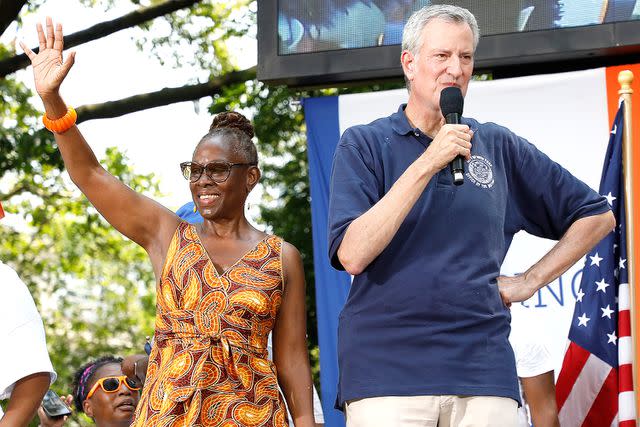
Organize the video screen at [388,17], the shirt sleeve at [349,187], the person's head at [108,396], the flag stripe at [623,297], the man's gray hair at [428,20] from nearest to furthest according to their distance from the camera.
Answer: the shirt sleeve at [349,187], the man's gray hair at [428,20], the flag stripe at [623,297], the video screen at [388,17], the person's head at [108,396]

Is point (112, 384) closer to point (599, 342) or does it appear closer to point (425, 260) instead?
point (599, 342)

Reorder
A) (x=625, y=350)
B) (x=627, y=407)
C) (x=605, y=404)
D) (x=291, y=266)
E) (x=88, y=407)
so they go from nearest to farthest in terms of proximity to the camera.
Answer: (x=291, y=266) → (x=627, y=407) → (x=625, y=350) → (x=605, y=404) → (x=88, y=407)

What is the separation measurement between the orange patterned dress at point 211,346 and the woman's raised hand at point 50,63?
68 cm

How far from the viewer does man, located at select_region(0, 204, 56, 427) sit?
10.6ft

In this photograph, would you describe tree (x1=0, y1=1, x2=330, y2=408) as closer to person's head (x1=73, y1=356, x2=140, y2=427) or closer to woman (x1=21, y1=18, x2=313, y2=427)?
person's head (x1=73, y1=356, x2=140, y2=427)

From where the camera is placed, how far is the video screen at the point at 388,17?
5512mm

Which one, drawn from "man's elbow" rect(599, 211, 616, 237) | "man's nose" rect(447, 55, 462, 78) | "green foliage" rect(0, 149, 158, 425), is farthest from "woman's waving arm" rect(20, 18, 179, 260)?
"green foliage" rect(0, 149, 158, 425)

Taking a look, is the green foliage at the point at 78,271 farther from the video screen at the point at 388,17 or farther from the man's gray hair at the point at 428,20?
the man's gray hair at the point at 428,20

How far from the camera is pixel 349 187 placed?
327cm

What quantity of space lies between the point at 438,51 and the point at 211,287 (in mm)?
1087

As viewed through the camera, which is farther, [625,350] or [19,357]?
[625,350]

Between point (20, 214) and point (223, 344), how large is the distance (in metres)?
11.1

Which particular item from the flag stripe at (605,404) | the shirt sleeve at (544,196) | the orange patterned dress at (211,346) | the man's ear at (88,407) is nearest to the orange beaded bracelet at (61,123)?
the orange patterned dress at (211,346)

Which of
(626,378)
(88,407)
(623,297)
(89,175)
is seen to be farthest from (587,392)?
(89,175)
